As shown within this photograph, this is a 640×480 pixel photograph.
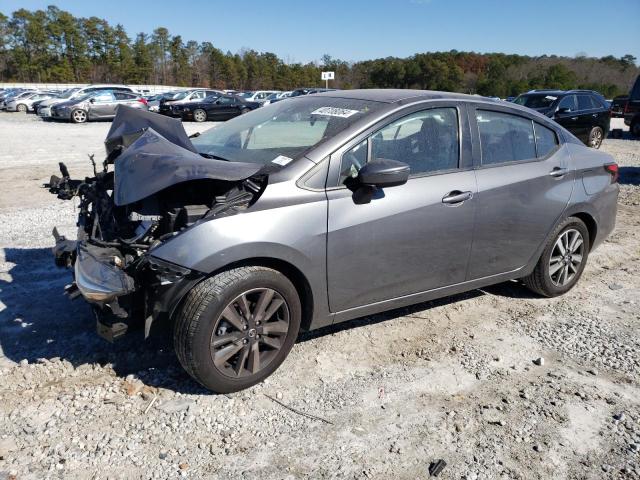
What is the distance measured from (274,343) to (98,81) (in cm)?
8686

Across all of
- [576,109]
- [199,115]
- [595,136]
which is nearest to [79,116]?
[199,115]

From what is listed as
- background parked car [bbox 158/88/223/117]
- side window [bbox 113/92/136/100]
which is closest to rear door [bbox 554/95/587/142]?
background parked car [bbox 158/88/223/117]

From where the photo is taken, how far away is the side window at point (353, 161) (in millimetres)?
3326

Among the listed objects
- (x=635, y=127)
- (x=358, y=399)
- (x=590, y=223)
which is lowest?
(x=358, y=399)

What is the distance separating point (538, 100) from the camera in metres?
15.2

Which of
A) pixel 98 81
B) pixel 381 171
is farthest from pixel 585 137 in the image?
pixel 98 81

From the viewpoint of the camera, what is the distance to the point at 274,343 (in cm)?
321

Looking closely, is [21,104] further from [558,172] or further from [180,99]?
[558,172]

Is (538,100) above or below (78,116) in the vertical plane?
above

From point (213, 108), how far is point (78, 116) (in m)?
6.24

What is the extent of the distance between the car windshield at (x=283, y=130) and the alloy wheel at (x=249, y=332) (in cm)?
91

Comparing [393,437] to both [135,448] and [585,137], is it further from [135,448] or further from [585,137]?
[585,137]

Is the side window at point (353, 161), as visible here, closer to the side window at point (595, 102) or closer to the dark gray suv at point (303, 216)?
the dark gray suv at point (303, 216)

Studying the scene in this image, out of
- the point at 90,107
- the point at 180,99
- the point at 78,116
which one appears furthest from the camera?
the point at 180,99
